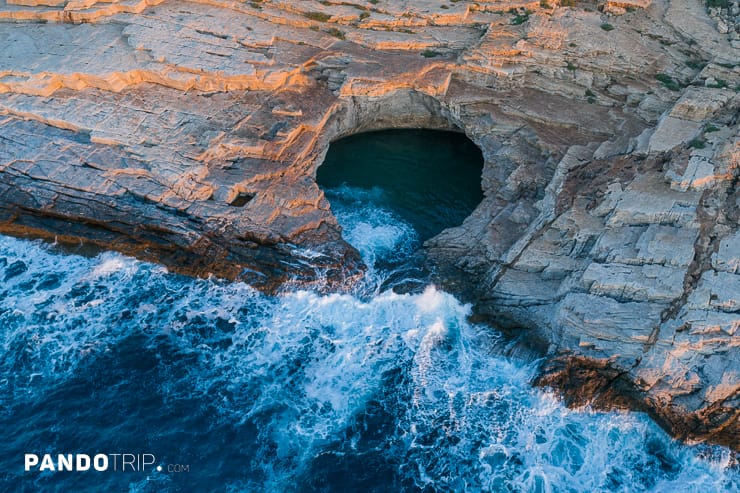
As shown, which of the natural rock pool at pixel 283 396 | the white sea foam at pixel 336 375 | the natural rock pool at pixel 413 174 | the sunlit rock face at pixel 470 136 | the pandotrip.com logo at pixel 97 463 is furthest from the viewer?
the natural rock pool at pixel 413 174

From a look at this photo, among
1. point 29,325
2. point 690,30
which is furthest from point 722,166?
point 29,325

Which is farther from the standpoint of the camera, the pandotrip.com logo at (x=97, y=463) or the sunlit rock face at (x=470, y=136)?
the sunlit rock face at (x=470, y=136)

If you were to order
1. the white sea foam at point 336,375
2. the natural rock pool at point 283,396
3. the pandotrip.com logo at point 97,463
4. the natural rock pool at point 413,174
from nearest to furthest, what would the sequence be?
1. the pandotrip.com logo at point 97,463
2. the natural rock pool at point 283,396
3. the white sea foam at point 336,375
4. the natural rock pool at point 413,174

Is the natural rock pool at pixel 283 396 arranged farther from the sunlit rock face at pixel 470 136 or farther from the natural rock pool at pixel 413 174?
the natural rock pool at pixel 413 174

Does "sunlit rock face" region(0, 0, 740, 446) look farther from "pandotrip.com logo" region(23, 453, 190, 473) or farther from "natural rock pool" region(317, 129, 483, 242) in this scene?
"pandotrip.com logo" region(23, 453, 190, 473)

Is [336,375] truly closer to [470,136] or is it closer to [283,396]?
[283,396]

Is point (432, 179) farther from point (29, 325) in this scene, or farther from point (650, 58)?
point (29, 325)

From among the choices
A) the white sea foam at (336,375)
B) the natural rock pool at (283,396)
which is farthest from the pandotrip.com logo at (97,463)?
the white sea foam at (336,375)

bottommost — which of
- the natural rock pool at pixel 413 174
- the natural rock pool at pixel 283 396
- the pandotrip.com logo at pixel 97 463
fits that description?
the pandotrip.com logo at pixel 97 463
